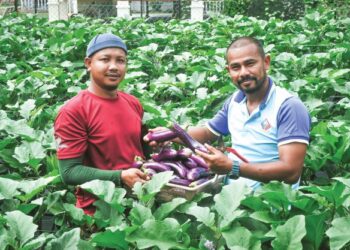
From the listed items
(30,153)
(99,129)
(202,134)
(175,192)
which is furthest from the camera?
(202,134)

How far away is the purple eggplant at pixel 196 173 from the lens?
10.2 feet

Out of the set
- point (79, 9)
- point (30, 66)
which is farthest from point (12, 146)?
point (79, 9)

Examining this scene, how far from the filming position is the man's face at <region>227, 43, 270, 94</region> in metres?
3.40

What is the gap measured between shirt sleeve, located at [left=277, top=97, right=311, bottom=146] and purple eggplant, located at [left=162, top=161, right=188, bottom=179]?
510 millimetres

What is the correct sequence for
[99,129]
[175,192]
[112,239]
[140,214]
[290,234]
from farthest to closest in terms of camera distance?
[99,129]
[175,192]
[140,214]
[112,239]
[290,234]

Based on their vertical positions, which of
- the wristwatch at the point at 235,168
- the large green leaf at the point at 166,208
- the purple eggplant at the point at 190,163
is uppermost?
the wristwatch at the point at 235,168

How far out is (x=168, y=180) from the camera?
2.81 meters

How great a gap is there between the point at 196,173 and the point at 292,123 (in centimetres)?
55

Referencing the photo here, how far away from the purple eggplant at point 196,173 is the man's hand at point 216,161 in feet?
0.36

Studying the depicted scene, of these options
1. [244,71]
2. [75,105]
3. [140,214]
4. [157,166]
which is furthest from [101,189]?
[244,71]

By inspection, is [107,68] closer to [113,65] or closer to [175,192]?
[113,65]

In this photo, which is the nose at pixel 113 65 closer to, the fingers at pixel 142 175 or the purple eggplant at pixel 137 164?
the purple eggplant at pixel 137 164

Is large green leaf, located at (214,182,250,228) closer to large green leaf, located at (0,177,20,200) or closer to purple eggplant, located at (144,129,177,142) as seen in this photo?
purple eggplant, located at (144,129,177,142)

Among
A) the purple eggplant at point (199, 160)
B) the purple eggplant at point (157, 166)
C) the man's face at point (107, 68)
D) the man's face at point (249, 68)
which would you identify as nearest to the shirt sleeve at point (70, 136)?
the man's face at point (107, 68)
